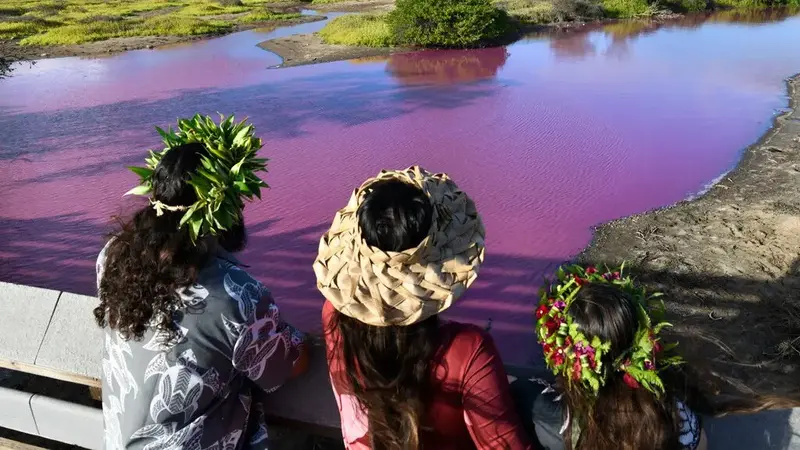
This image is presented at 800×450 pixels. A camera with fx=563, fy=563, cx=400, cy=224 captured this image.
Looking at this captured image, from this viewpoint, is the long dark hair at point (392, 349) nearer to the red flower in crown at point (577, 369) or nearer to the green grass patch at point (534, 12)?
the red flower in crown at point (577, 369)

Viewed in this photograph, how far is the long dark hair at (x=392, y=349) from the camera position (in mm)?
1109

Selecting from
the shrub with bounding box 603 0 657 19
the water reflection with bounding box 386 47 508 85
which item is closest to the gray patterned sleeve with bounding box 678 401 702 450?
the water reflection with bounding box 386 47 508 85

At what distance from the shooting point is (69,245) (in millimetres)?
4648

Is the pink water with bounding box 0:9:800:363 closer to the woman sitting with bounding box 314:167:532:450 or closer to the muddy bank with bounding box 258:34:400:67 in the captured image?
the muddy bank with bounding box 258:34:400:67

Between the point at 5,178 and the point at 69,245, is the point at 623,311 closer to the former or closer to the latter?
the point at 69,245

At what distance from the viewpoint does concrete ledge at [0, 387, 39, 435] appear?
6.59 feet

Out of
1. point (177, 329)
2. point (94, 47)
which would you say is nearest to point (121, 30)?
point (94, 47)

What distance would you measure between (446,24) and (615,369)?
12.2 meters

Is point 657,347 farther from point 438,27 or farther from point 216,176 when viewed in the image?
point 438,27

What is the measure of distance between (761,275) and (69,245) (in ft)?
17.3

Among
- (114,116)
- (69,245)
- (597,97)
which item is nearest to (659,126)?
(597,97)

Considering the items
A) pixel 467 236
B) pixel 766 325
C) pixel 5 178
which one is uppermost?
pixel 467 236

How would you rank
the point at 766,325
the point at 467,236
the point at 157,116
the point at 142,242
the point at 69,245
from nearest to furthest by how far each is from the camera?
the point at 467,236
the point at 142,242
the point at 766,325
the point at 69,245
the point at 157,116

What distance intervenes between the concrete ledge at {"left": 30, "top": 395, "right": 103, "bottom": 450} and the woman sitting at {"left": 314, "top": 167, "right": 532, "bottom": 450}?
115 centimetres
